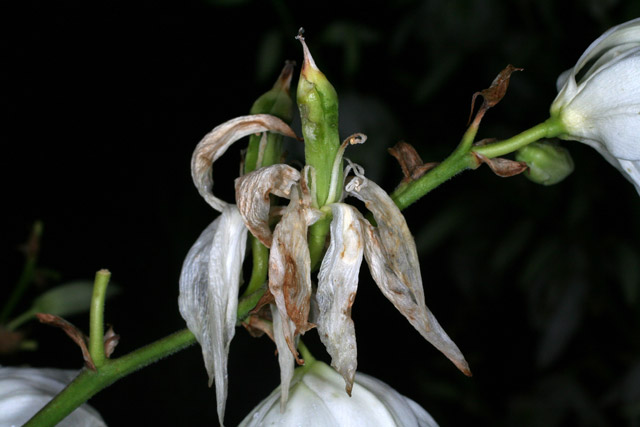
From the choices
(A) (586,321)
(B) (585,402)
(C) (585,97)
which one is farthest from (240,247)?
(A) (586,321)

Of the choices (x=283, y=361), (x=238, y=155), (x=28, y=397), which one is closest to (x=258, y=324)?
(x=283, y=361)

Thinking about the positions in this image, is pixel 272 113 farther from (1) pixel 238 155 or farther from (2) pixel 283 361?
(1) pixel 238 155

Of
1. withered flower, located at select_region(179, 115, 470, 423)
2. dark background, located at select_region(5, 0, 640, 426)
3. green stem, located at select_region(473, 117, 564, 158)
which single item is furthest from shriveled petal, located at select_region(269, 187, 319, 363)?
dark background, located at select_region(5, 0, 640, 426)

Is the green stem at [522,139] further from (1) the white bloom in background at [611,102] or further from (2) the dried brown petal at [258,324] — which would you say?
(2) the dried brown petal at [258,324]

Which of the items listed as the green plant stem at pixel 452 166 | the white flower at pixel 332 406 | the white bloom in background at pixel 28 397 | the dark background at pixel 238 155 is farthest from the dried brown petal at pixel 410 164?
the dark background at pixel 238 155

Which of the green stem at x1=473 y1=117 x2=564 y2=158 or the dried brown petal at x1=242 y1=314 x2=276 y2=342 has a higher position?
the green stem at x1=473 y1=117 x2=564 y2=158

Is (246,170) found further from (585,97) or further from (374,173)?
(374,173)

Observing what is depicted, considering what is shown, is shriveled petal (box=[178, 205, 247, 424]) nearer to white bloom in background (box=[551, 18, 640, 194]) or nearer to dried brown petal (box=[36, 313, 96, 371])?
dried brown petal (box=[36, 313, 96, 371])
